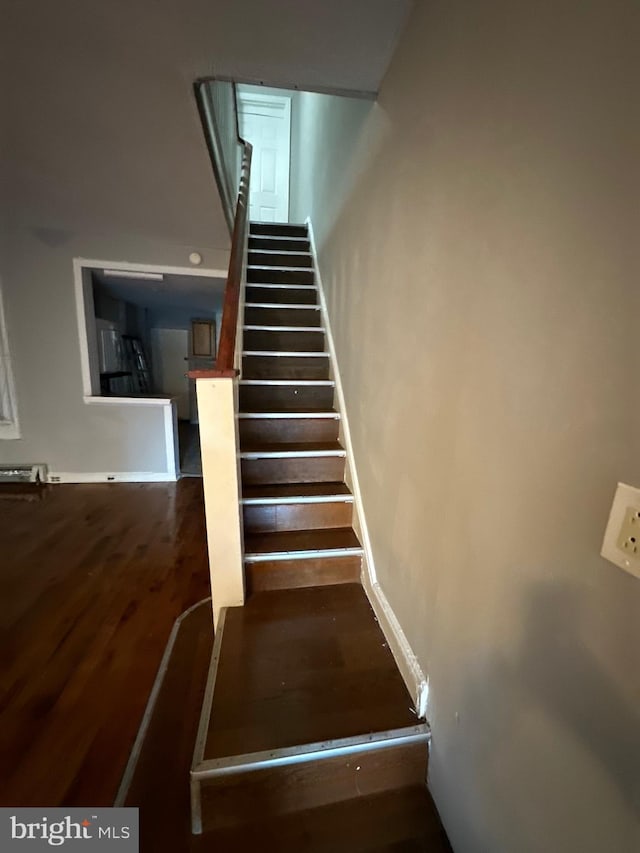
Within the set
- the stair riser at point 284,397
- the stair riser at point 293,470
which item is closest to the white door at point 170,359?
the stair riser at point 284,397

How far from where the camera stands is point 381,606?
4.99 ft

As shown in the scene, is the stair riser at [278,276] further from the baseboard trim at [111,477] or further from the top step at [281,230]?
the baseboard trim at [111,477]

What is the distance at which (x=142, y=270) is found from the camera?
3.59 metres

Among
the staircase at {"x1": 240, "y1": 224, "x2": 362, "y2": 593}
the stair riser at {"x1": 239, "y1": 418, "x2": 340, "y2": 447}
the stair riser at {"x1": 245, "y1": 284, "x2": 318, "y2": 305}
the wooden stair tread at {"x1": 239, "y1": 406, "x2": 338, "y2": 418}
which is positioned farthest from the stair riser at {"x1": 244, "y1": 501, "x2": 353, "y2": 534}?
the stair riser at {"x1": 245, "y1": 284, "x2": 318, "y2": 305}

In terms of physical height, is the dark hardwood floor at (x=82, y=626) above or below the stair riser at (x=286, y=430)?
below

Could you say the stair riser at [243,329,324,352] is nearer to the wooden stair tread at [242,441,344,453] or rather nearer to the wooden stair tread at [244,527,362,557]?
the wooden stair tread at [242,441,344,453]

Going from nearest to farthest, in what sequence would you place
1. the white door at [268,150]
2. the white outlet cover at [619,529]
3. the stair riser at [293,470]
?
the white outlet cover at [619,529] → the stair riser at [293,470] → the white door at [268,150]

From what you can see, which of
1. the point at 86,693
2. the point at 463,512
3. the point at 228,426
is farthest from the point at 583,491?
the point at 86,693

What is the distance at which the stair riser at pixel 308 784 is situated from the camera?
103 cm

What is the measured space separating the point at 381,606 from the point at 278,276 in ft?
9.34

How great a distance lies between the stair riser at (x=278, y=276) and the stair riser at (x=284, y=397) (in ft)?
4.20

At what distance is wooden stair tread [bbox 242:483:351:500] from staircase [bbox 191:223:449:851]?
0.04ft

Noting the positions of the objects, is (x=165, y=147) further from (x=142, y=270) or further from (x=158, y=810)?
(x=158, y=810)

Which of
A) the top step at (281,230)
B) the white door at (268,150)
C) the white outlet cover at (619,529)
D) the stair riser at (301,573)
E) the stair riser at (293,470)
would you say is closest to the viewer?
the white outlet cover at (619,529)
